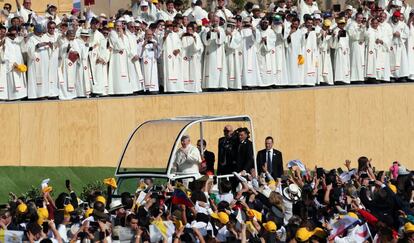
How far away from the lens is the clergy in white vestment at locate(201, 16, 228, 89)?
37.2 m

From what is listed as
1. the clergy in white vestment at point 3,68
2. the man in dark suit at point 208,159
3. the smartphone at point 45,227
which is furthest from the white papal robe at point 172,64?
the smartphone at point 45,227

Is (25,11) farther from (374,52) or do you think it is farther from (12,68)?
(374,52)

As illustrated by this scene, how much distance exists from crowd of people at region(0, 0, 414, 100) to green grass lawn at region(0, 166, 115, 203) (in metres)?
1.93

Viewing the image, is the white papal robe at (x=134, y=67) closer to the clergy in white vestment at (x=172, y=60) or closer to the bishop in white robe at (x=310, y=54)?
the clergy in white vestment at (x=172, y=60)

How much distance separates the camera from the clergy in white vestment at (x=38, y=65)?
3541cm

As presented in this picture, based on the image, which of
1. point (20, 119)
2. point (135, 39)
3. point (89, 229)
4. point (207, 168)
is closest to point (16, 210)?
point (89, 229)

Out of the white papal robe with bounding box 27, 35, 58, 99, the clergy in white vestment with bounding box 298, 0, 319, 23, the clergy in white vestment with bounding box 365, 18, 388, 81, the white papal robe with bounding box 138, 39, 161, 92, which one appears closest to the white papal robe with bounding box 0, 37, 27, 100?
the white papal robe with bounding box 27, 35, 58, 99

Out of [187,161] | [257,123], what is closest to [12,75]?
[257,123]

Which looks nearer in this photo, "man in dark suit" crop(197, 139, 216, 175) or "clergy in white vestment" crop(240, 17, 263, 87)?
"man in dark suit" crop(197, 139, 216, 175)

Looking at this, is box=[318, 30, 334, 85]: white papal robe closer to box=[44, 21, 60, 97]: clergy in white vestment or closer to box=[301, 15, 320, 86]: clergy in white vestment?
box=[301, 15, 320, 86]: clergy in white vestment

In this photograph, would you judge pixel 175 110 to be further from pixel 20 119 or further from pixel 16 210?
pixel 16 210

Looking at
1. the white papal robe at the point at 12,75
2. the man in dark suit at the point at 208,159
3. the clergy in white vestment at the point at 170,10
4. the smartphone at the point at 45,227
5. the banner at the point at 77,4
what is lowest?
the smartphone at the point at 45,227

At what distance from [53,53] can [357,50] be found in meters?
7.82

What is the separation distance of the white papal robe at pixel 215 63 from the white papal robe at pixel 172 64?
689 millimetres
